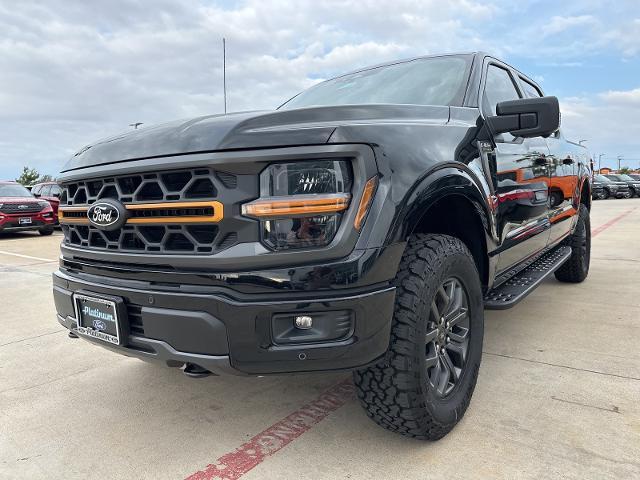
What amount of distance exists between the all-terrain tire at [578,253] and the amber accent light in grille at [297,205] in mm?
4124

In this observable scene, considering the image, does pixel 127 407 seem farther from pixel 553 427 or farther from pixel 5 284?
pixel 5 284

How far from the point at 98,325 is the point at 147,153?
757mm

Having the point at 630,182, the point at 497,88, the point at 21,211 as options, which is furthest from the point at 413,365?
the point at 630,182

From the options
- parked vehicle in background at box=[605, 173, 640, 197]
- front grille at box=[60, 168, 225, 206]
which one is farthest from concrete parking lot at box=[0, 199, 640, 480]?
parked vehicle in background at box=[605, 173, 640, 197]

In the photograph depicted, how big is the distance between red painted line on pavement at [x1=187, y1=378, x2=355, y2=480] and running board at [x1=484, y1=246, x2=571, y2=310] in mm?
931

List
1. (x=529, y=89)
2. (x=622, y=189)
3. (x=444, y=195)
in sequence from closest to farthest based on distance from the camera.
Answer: (x=444, y=195), (x=529, y=89), (x=622, y=189)

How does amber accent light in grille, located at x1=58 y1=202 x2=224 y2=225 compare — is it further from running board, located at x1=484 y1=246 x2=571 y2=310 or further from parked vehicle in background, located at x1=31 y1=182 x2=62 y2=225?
parked vehicle in background, located at x1=31 y1=182 x2=62 y2=225

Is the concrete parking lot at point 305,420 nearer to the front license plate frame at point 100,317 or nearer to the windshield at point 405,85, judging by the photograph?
the front license plate frame at point 100,317

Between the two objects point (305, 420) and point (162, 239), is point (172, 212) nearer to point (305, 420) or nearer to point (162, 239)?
point (162, 239)

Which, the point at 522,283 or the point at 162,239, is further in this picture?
the point at 522,283

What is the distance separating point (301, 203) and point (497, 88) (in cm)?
214

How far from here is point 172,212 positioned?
190 cm

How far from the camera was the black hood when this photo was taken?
1804 mm

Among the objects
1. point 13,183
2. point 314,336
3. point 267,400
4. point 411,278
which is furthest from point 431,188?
point 13,183
